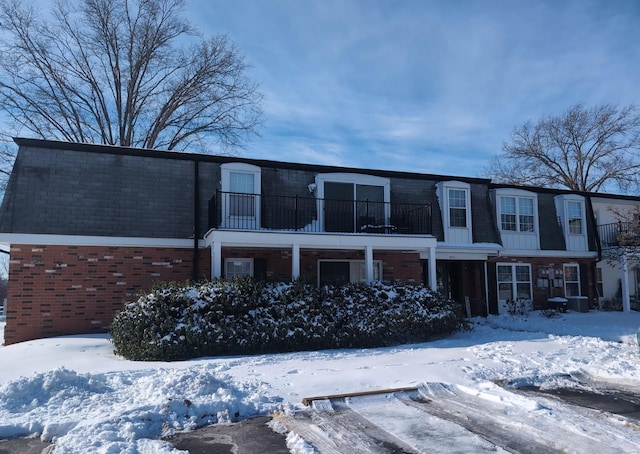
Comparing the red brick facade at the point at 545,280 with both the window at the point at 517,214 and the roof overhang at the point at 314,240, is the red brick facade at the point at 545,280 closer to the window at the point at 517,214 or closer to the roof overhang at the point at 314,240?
the window at the point at 517,214

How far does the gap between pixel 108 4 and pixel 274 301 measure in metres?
21.9

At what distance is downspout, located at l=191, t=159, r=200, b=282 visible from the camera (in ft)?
45.8

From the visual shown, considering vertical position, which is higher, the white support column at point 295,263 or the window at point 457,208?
the window at point 457,208

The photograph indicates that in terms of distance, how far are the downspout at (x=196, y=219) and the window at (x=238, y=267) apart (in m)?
0.95

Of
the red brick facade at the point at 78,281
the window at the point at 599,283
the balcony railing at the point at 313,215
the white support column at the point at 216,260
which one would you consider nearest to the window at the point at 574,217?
the window at the point at 599,283

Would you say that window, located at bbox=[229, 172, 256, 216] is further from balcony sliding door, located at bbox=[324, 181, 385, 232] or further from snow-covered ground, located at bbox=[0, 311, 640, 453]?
snow-covered ground, located at bbox=[0, 311, 640, 453]

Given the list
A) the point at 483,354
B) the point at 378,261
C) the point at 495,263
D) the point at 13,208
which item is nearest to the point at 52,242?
the point at 13,208

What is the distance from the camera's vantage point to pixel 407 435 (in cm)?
545

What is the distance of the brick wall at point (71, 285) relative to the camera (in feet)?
41.0

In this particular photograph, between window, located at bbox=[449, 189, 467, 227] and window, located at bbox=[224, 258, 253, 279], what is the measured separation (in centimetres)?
746

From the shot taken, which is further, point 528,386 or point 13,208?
point 13,208

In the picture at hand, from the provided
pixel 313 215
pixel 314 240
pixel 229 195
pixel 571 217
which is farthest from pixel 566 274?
pixel 229 195

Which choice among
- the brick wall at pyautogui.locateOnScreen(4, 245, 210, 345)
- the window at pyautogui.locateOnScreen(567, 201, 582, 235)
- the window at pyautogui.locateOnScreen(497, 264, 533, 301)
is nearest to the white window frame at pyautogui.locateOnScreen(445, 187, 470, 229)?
the window at pyautogui.locateOnScreen(497, 264, 533, 301)

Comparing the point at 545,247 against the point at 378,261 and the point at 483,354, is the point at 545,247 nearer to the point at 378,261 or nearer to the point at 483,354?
the point at 378,261
